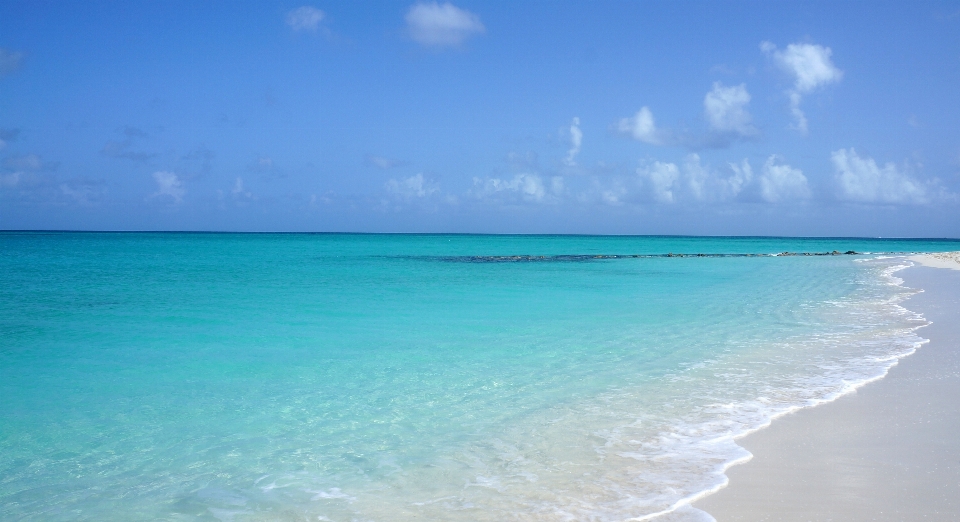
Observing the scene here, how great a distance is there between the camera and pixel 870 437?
5.29 metres

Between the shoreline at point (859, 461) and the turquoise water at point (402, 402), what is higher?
the shoreline at point (859, 461)

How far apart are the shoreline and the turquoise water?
0.25m

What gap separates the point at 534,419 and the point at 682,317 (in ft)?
27.8

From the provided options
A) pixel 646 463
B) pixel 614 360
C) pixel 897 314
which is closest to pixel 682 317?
pixel 897 314

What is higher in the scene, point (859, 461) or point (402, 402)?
point (859, 461)

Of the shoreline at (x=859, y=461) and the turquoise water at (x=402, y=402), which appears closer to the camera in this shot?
the shoreline at (x=859, y=461)

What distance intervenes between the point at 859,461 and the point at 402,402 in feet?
13.4

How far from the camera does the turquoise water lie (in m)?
4.41

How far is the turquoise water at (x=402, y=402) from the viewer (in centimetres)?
441

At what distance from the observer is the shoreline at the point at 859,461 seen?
12.9 ft

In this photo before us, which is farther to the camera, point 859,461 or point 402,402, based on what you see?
point 402,402

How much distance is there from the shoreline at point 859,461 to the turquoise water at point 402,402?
0.83ft

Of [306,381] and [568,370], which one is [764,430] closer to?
[568,370]

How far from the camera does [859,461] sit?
4.73 m
